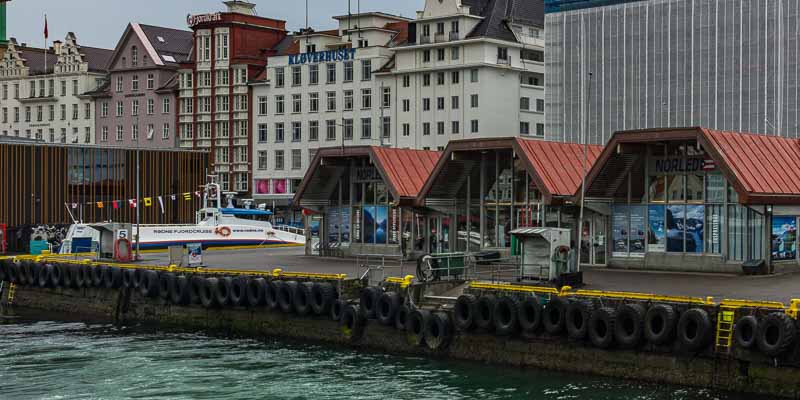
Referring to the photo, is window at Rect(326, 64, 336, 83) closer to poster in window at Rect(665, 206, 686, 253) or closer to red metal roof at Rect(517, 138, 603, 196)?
red metal roof at Rect(517, 138, 603, 196)

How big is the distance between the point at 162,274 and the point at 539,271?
16880 mm

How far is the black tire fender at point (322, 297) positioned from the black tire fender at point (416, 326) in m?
4.13

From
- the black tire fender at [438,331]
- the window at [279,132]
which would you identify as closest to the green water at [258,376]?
the black tire fender at [438,331]

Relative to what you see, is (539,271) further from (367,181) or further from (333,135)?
(333,135)

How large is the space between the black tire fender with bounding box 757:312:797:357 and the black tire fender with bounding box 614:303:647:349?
143 inches

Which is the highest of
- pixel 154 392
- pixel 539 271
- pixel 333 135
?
pixel 333 135

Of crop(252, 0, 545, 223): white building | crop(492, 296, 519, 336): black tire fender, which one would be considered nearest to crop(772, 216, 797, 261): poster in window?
crop(492, 296, 519, 336): black tire fender

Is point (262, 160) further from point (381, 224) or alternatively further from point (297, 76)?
point (381, 224)

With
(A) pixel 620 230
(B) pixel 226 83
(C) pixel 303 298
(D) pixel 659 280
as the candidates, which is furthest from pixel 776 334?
(B) pixel 226 83

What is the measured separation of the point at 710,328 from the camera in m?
30.9

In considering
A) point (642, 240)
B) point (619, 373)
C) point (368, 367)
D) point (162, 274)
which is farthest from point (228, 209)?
point (619, 373)

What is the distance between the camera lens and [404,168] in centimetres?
5619

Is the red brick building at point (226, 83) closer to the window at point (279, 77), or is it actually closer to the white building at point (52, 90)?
the window at point (279, 77)

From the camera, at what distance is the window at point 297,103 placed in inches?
4424
